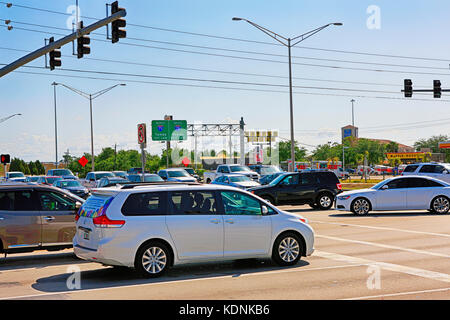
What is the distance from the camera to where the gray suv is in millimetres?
12453

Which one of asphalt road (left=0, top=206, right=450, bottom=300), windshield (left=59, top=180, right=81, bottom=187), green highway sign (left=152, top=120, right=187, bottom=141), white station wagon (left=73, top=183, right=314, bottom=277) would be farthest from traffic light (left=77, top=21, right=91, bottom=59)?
green highway sign (left=152, top=120, right=187, bottom=141)

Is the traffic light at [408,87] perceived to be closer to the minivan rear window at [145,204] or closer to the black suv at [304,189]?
the black suv at [304,189]

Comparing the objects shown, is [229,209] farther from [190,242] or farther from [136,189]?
[136,189]

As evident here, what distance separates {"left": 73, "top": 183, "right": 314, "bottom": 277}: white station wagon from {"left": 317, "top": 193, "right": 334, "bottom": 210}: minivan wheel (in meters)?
15.1

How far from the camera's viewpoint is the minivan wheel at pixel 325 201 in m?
26.4

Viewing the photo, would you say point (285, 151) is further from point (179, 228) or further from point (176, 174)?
point (179, 228)

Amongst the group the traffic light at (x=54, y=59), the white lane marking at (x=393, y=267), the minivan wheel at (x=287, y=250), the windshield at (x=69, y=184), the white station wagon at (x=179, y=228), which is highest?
the traffic light at (x=54, y=59)

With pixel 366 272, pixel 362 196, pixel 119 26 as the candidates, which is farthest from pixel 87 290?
pixel 362 196

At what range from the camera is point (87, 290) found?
9.45m

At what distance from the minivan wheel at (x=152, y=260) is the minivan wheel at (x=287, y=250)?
7.02 feet

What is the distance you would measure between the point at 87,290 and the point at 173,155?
5057 inches

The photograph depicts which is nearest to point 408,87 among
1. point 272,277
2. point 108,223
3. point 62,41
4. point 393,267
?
point 62,41

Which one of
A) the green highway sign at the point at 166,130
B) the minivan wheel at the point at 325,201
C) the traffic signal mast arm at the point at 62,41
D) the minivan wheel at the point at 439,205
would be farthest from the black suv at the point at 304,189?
the green highway sign at the point at 166,130
